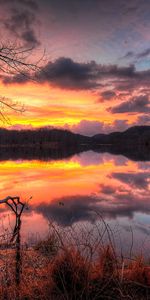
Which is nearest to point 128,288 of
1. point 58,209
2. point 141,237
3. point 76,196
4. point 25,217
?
point 141,237

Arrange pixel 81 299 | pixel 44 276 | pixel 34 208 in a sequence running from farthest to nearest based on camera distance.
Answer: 1. pixel 34 208
2. pixel 44 276
3. pixel 81 299

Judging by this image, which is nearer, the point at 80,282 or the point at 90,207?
the point at 80,282

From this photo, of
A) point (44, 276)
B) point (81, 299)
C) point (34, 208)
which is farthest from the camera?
point (34, 208)

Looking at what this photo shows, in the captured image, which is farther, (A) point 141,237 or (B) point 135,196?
(B) point 135,196

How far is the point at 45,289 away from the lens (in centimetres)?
549

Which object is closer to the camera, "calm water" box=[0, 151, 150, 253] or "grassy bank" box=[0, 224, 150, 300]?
"grassy bank" box=[0, 224, 150, 300]

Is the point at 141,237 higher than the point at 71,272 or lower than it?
lower

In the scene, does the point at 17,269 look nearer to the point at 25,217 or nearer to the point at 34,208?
the point at 25,217

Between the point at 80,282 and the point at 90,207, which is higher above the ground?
the point at 80,282

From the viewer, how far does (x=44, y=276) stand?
629 cm

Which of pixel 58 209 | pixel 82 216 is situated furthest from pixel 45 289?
pixel 58 209

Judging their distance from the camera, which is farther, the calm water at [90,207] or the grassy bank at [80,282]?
the calm water at [90,207]

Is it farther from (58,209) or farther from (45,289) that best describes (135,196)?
(45,289)

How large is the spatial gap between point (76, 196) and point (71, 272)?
20257mm
